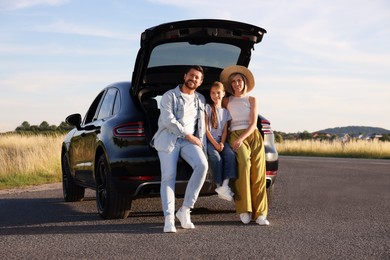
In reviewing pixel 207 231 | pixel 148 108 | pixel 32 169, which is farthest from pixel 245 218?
pixel 32 169

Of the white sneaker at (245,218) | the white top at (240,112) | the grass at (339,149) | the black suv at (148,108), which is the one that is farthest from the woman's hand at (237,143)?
the grass at (339,149)

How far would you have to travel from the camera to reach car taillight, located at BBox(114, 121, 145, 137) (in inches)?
296

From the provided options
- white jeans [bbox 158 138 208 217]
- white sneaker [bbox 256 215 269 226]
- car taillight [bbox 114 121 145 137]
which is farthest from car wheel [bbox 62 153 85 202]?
white sneaker [bbox 256 215 269 226]

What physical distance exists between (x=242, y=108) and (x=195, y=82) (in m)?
0.77

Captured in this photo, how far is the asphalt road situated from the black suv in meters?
0.49

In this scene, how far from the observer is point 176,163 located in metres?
7.25

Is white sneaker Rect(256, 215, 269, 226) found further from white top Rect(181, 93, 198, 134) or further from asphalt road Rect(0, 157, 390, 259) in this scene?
white top Rect(181, 93, 198, 134)

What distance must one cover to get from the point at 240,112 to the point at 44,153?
1286 centimetres

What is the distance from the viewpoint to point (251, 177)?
7.68 metres

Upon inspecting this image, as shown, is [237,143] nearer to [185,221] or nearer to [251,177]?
[251,177]

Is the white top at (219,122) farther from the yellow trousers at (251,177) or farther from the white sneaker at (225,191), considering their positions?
the white sneaker at (225,191)

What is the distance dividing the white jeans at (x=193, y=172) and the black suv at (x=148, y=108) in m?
0.21

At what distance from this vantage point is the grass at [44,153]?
653 inches

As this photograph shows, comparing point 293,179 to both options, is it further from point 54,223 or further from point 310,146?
point 310,146
